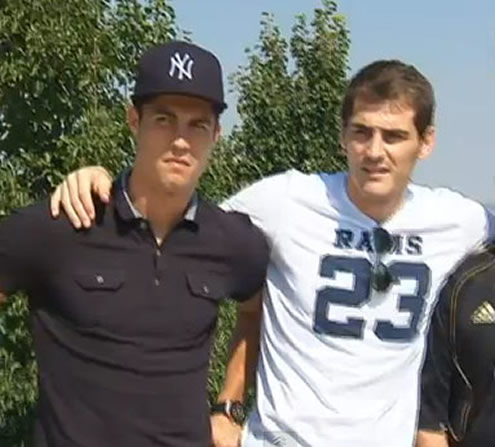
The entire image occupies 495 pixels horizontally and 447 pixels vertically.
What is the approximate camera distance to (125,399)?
3.53 m

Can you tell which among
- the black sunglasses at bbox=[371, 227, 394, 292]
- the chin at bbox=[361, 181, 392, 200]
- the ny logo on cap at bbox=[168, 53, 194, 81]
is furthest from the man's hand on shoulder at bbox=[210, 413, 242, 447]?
the ny logo on cap at bbox=[168, 53, 194, 81]

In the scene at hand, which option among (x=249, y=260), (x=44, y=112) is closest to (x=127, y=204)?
(x=249, y=260)

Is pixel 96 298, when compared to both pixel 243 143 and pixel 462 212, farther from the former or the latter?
pixel 243 143

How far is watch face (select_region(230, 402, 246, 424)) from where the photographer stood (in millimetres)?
4227

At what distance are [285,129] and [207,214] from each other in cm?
883

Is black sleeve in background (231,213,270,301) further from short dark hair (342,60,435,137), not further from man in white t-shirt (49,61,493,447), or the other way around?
short dark hair (342,60,435,137)

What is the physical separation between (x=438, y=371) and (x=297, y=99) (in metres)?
8.80

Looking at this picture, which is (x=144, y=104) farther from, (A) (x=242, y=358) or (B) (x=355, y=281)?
(A) (x=242, y=358)

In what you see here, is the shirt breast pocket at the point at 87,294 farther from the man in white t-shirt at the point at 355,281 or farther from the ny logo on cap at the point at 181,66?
the man in white t-shirt at the point at 355,281

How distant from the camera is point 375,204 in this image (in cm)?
411

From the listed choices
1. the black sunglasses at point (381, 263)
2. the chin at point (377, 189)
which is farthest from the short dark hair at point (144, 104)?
→ the black sunglasses at point (381, 263)

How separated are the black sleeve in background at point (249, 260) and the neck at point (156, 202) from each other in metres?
0.27

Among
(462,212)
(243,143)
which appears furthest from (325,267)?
(243,143)

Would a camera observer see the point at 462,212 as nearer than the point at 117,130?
Yes
